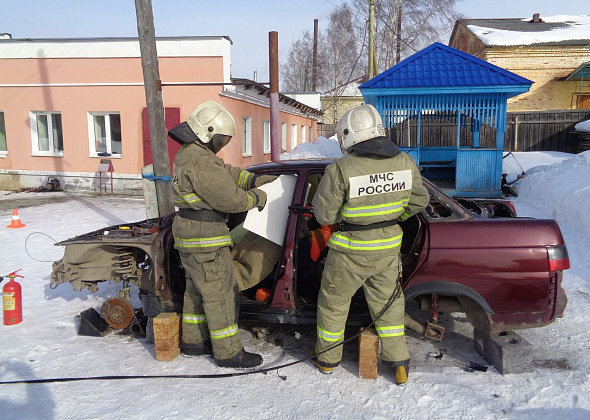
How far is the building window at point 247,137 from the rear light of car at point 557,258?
42.7ft

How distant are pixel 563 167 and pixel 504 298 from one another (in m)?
8.72

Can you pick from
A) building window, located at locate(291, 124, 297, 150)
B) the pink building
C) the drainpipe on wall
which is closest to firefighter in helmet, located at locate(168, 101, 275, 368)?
the drainpipe on wall

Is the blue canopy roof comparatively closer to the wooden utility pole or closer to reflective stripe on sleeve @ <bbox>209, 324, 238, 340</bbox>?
the wooden utility pole

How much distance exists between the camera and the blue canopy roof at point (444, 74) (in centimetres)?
1020

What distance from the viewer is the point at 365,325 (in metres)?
3.74

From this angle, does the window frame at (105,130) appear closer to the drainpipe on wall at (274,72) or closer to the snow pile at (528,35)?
the drainpipe on wall at (274,72)

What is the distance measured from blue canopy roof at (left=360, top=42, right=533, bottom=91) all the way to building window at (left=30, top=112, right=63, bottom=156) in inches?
379

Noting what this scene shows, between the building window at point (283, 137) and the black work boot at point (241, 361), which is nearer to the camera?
the black work boot at point (241, 361)

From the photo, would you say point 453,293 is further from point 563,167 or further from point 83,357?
point 563,167

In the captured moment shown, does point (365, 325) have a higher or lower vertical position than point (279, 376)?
higher

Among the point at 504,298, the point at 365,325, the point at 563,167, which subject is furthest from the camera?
the point at 563,167

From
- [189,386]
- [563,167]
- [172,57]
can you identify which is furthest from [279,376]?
[172,57]

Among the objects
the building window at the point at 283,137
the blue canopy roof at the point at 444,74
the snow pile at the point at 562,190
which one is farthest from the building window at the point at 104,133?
the snow pile at the point at 562,190

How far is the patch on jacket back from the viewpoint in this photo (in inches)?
127
